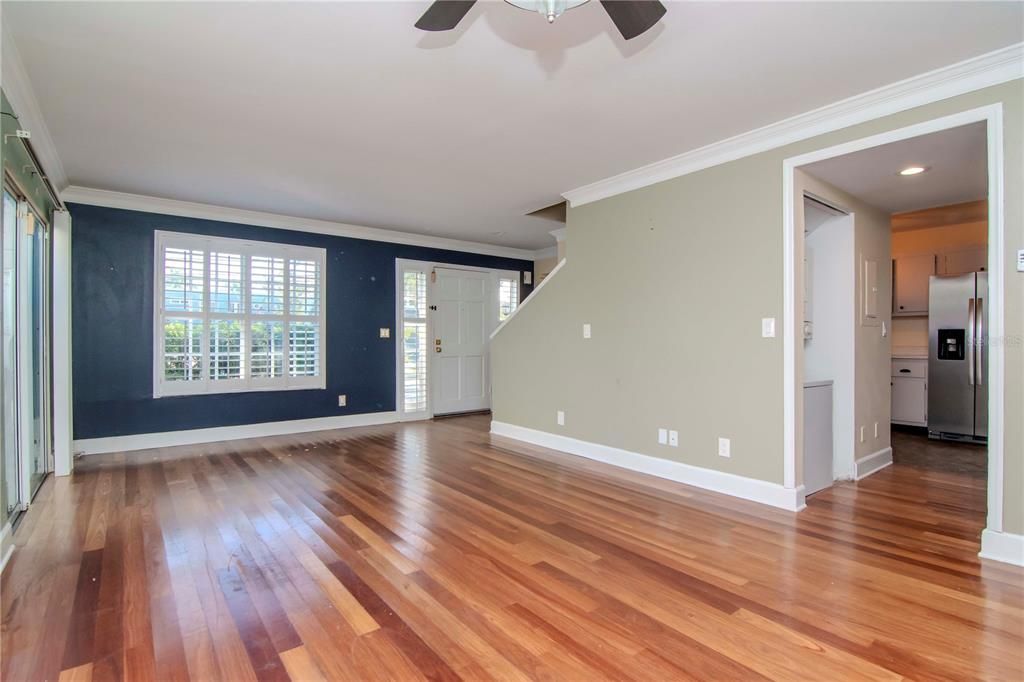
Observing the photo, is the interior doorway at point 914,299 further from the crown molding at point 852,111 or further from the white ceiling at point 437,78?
the white ceiling at point 437,78

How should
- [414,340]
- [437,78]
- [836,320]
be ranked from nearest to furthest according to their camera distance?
[437,78] < [836,320] < [414,340]

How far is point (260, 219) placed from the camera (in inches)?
209

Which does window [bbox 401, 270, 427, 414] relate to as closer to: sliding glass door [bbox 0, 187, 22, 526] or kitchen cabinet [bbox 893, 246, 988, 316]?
sliding glass door [bbox 0, 187, 22, 526]

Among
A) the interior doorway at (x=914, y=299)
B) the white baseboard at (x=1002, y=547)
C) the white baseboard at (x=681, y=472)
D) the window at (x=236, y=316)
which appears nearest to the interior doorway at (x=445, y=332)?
the window at (x=236, y=316)

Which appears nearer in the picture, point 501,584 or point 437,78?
point 501,584

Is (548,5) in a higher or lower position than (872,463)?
higher

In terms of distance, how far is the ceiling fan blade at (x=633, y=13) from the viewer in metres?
1.66

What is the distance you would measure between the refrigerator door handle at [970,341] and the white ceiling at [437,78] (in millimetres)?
3724

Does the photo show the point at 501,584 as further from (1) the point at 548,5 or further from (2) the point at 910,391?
(2) the point at 910,391

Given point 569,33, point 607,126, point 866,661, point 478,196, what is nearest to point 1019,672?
point 866,661

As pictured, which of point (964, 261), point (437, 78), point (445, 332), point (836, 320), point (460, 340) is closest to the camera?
point (437, 78)

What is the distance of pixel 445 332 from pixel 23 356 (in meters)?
→ 4.21

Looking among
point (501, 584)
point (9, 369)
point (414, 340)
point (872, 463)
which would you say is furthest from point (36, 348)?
point (872, 463)

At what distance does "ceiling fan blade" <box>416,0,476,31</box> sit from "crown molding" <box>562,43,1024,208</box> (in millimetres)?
2217
